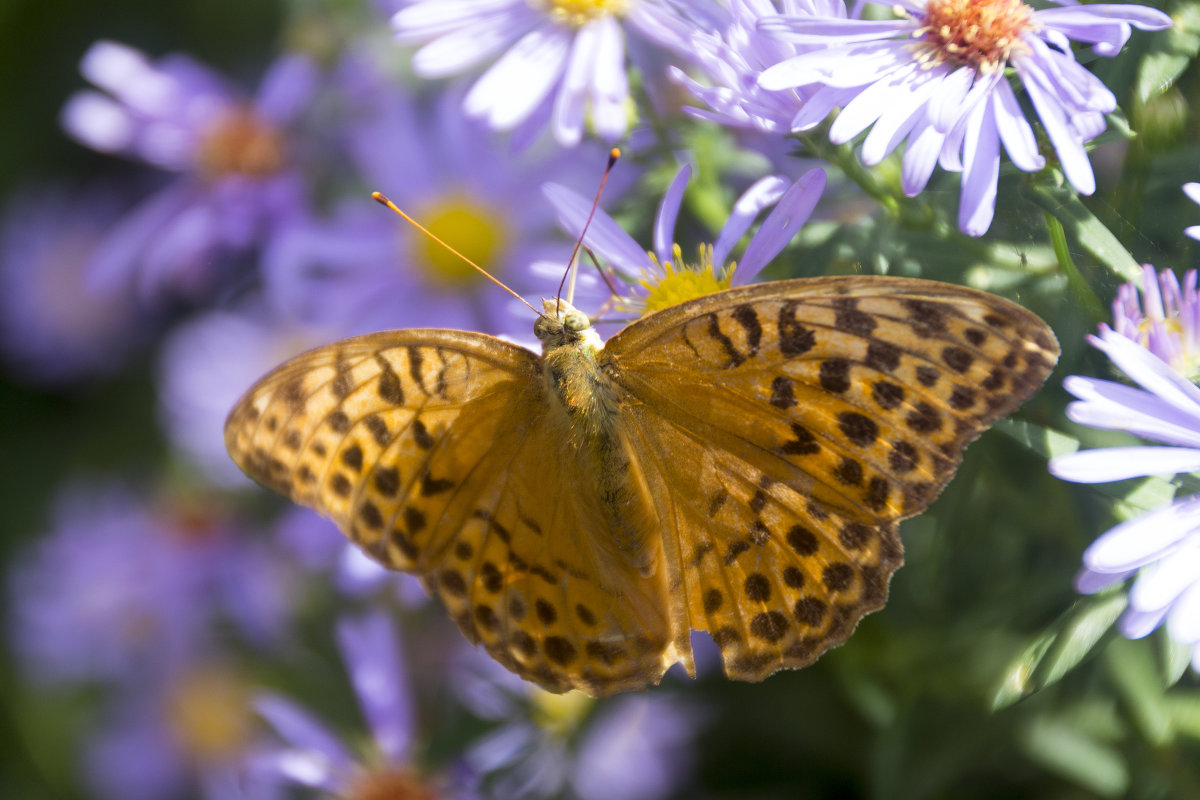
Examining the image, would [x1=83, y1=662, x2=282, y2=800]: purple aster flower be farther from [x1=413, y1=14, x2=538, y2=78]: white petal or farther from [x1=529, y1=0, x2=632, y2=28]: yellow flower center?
[x1=529, y1=0, x2=632, y2=28]: yellow flower center

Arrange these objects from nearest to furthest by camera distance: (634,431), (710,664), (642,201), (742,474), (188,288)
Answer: (742,474) → (634,431) → (642,201) → (710,664) → (188,288)

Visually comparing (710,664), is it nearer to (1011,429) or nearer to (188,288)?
(1011,429)

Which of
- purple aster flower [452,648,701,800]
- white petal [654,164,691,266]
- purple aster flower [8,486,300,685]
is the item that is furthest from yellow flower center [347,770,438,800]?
white petal [654,164,691,266]

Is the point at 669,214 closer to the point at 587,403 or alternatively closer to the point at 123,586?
the point at 587,403

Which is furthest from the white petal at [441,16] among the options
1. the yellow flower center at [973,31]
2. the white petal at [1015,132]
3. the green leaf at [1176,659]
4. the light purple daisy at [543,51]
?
the green leaf at [1176,659]

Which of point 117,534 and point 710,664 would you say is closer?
point 710,664

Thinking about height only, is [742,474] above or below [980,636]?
above

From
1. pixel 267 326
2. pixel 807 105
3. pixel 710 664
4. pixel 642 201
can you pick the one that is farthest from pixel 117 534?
pixel 807 105
